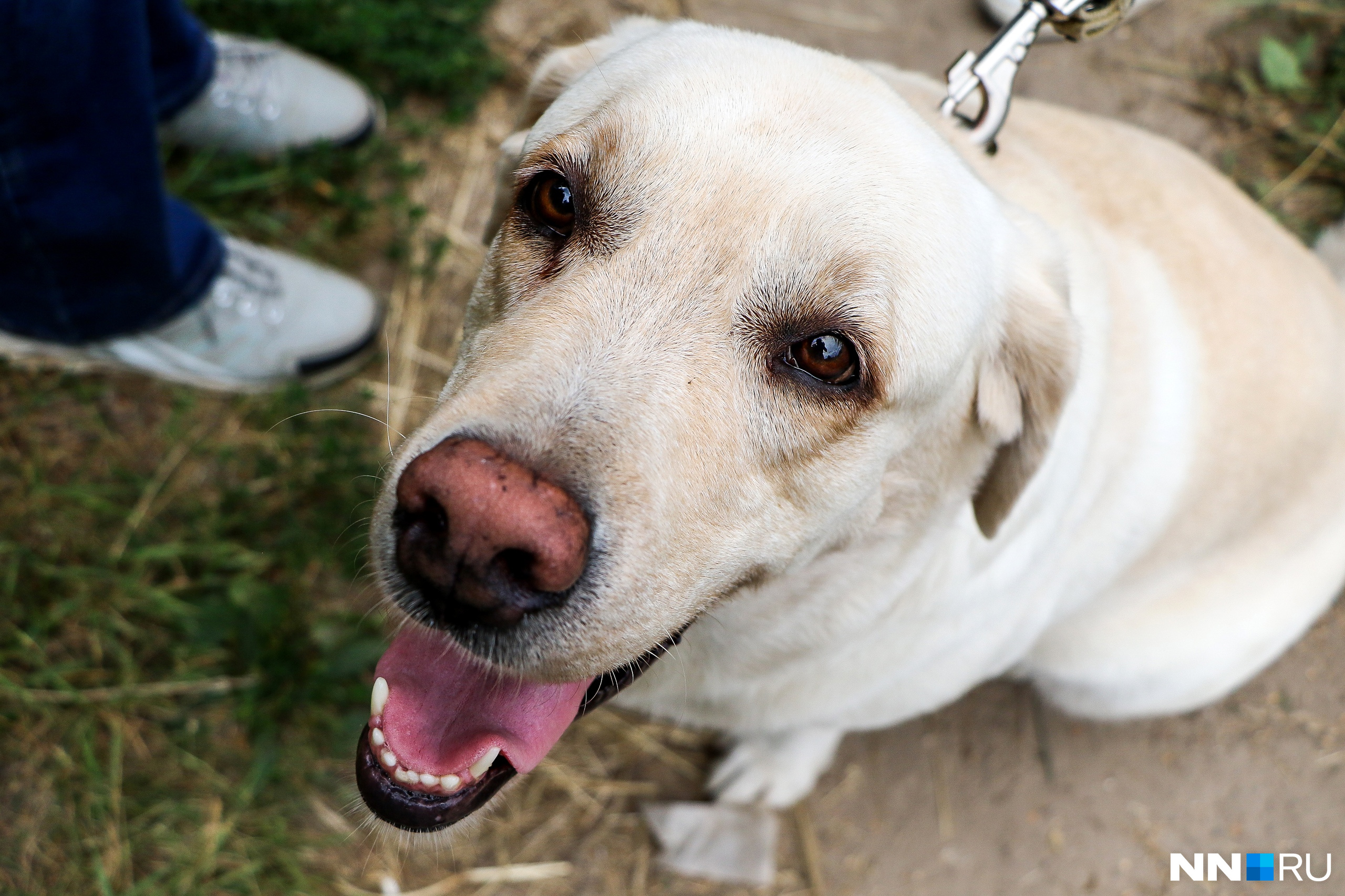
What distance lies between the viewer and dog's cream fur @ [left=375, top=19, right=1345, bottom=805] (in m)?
1.50

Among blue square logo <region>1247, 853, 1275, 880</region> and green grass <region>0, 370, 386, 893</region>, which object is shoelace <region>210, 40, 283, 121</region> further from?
blue square logo <region>1247, 853, 1275, 880</region>

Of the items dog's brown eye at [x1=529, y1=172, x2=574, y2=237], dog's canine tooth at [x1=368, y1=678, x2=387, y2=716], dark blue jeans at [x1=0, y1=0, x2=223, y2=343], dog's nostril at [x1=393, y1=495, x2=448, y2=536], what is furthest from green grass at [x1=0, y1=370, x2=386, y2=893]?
dog's nostril at [x1=393, y1=495, x2=448, y2=536]

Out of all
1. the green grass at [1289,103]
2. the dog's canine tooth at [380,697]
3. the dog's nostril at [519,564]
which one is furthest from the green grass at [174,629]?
the green grass at [1289,103]

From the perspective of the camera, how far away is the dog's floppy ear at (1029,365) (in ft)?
6.05

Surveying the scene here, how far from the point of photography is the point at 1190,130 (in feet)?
13.9

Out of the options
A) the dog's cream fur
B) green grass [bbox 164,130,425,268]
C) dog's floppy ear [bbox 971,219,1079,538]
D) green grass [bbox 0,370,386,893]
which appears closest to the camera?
the dog's cream fur

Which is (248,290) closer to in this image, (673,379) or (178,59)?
(178,59)

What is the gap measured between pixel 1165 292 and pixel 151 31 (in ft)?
10.4

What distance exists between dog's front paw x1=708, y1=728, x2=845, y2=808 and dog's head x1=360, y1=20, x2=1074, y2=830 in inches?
55.3

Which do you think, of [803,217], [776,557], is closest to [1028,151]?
[803,217]

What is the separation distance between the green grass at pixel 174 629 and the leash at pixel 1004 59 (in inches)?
79.2

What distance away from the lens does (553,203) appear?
1.72m

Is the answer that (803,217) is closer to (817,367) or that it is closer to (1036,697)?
(817,367)

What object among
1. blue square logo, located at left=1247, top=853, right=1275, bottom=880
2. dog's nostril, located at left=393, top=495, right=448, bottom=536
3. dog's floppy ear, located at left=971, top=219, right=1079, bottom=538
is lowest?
blue square logo, located at left=1247, top=853, right=1275, bottom=880
